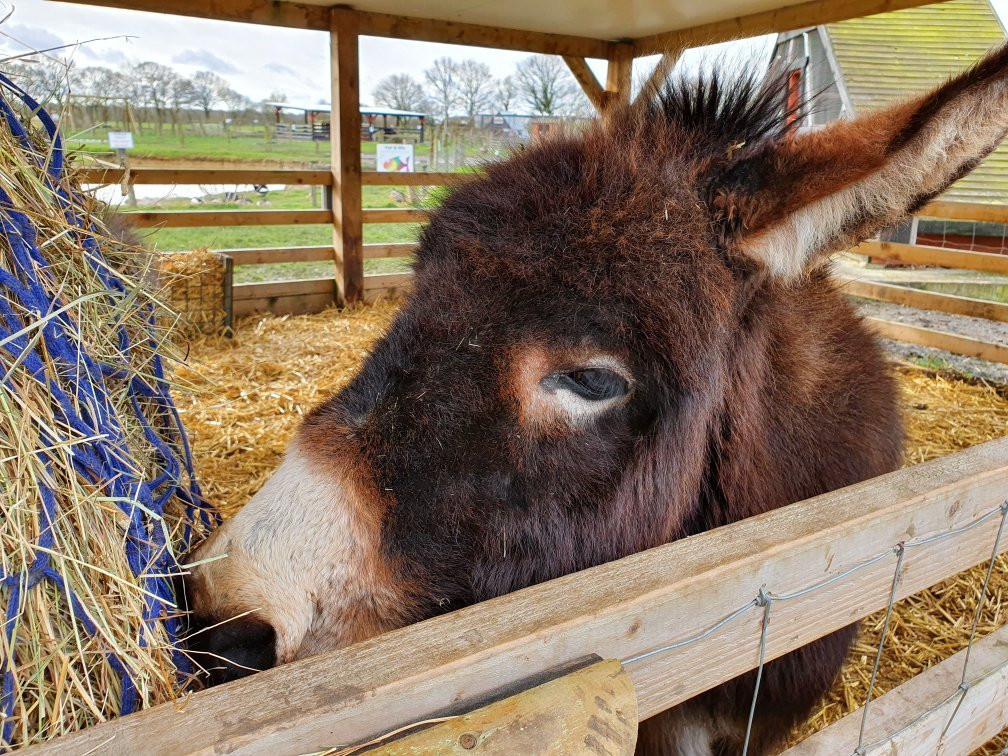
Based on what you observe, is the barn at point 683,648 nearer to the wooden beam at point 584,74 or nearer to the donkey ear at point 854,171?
the donkey ear at point 854,171

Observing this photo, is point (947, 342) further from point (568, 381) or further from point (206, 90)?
point (206, 90)

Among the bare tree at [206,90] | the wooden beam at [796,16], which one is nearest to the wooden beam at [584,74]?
the wooden beam at [796,16]

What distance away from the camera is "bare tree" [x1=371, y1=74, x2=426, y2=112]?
65.4 ft

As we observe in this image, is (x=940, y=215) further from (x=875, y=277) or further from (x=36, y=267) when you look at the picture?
(x=36, y=267)

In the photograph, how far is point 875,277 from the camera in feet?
39.0

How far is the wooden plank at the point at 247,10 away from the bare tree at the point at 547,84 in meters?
3.34

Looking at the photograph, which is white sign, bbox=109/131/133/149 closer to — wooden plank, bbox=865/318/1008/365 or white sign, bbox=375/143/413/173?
white sign, bbox=375/143/413/173

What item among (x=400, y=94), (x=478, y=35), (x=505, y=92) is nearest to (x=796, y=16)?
(x=478, y=35)

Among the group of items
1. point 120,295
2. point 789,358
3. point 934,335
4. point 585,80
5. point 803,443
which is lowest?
point 934,335

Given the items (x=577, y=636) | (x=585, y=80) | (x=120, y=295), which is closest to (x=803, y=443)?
(x=577, y=636)

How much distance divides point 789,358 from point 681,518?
0.59 meters

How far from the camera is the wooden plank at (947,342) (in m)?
6.96

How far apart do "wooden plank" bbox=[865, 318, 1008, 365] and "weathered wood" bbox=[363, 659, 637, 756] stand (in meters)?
6.88

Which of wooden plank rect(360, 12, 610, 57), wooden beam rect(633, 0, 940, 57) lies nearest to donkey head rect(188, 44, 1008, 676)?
wooden beam rect(633, 0, 940, 57)
